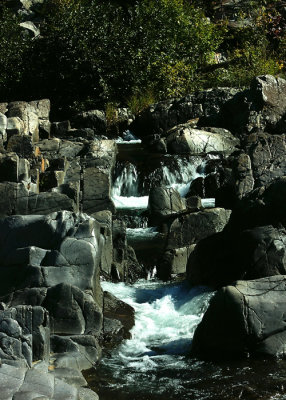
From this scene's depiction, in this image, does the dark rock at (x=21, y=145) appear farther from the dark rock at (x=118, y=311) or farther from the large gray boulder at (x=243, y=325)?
the large gray boulder at (x=243, y=325)

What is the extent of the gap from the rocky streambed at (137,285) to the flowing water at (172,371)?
3 cm

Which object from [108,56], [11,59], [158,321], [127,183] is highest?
[108,56]

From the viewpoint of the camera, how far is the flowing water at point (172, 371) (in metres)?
10.1

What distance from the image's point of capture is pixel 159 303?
545 inches

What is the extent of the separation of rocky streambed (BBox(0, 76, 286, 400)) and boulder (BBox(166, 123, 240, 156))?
3.83 meters

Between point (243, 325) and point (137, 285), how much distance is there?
4.42 meters

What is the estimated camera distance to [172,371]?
10.9 meters

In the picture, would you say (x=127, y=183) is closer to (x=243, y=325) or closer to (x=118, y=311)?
(x=118, y=311)

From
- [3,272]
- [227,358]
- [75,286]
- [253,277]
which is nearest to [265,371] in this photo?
[227,358]

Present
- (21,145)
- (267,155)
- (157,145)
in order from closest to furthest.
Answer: (21,145), (267,155), (157,145)

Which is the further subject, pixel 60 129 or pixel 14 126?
pixel 60 129

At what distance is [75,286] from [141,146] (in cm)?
1625

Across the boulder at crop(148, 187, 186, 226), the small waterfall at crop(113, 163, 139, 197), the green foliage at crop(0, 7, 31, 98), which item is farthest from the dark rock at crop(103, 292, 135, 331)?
the green foliage at crop(0, 7, 31, 98)

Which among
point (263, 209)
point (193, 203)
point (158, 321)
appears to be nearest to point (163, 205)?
point (193, 203)
